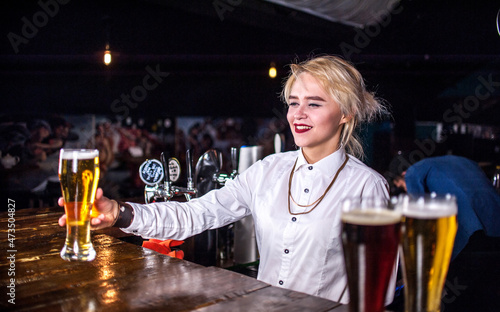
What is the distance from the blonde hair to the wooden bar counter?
0.86 meters

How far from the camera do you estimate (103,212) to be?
1414mm

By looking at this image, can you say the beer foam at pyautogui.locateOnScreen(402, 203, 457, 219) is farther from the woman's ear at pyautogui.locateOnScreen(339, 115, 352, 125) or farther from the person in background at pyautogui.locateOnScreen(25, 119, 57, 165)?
the person in background at pyautogui.locateOnScreen(25, 119, 57, 165)

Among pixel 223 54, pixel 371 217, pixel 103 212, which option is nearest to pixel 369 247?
pixel 371 217

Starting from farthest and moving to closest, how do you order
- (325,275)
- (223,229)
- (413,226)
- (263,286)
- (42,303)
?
1. (223,229)
2. (325,275)
3. (263,286)
4. (42,303)
5. (413,226)

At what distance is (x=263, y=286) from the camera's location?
1.19 meters

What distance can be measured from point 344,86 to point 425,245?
118 cm

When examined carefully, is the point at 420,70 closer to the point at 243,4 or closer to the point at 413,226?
the point at 243,4

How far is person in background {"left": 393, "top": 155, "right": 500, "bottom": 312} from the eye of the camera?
2.80 metres

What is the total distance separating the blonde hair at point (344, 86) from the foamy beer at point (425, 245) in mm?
1102

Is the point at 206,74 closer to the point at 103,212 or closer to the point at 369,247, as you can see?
the point at 103,212

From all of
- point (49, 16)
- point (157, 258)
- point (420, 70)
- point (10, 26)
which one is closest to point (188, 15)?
point (49, 16)

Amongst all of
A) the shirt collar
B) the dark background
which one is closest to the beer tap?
the shirt collar

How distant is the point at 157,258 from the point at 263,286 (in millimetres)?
434

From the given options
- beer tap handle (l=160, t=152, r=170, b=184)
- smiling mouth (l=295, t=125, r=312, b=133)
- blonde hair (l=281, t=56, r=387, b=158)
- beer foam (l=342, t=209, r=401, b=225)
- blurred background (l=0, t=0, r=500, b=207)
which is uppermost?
blurred background (l=0, t=0, r=500, b=207)
